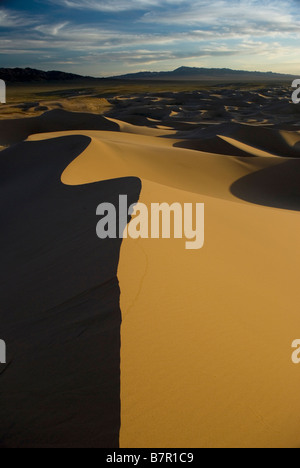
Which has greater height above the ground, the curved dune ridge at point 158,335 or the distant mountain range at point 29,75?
the distant mountain range at point 29,75

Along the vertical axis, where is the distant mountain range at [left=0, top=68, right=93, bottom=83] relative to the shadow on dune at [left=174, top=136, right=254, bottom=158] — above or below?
above

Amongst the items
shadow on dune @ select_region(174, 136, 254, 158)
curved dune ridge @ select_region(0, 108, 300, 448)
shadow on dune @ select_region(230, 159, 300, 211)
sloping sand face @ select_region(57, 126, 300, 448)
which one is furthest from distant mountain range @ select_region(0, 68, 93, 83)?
sloping sand face @ select_region(57, 126, 300, 448)

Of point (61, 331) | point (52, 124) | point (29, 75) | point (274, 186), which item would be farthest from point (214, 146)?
point (29, 75)

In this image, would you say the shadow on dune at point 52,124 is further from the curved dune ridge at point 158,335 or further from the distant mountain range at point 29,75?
the distant mountain range at point 29,75

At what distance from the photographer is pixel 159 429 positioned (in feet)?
5.65

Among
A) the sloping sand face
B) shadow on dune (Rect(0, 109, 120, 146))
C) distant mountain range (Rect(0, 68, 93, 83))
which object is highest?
distant mountain range (Rect(0, 68, 93, 83))

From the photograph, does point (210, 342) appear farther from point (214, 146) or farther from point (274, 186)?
point (214, 146)

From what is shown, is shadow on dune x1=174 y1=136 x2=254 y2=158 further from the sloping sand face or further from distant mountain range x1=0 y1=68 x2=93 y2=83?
distant mountain range x1=0 y1=68 x2=93 y2=83

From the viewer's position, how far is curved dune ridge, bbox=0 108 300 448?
70.2 inches

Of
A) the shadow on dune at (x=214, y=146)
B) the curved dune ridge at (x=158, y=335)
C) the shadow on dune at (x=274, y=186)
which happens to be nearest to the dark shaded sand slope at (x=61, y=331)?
the curved dune ridge at (x=158, y=335)

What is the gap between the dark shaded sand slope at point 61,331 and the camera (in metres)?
1.77

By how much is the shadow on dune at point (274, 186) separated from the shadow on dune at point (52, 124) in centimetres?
902
